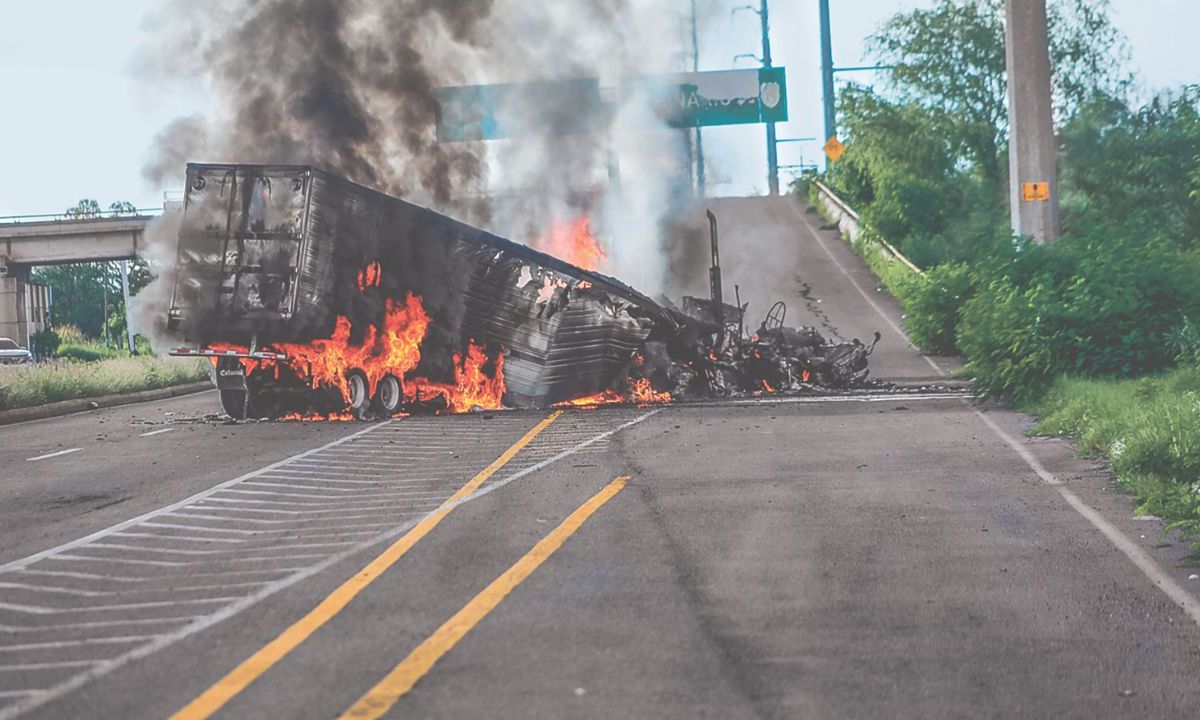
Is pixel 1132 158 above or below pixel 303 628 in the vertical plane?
above

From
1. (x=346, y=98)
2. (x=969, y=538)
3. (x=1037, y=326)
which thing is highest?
(x=346, y=98)

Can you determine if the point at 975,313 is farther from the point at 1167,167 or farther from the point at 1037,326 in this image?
the point at 1167,167

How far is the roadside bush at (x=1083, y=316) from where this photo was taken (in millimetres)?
17891

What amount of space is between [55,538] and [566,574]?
13.5 ft

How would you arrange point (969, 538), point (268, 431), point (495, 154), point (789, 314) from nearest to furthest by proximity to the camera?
point (969, 538), point (268, 431), point (495, 154), point (789, 314)

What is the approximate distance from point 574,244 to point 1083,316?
12.6 m

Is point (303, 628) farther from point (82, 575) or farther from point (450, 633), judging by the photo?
point (82, 575)

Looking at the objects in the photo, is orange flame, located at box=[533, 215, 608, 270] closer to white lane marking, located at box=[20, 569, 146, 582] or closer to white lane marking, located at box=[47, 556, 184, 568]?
white lane marking, located at box=[47, 556, 184, 568]

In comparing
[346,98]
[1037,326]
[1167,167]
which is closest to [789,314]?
[1167,167]

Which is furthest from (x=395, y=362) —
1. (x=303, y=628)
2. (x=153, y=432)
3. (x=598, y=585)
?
(x=303, y=628)

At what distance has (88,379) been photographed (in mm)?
29031

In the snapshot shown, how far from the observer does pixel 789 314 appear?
39.1 m

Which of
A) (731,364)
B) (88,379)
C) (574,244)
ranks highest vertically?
(574,244)

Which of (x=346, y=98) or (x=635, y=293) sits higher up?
(x=346, y=98)
